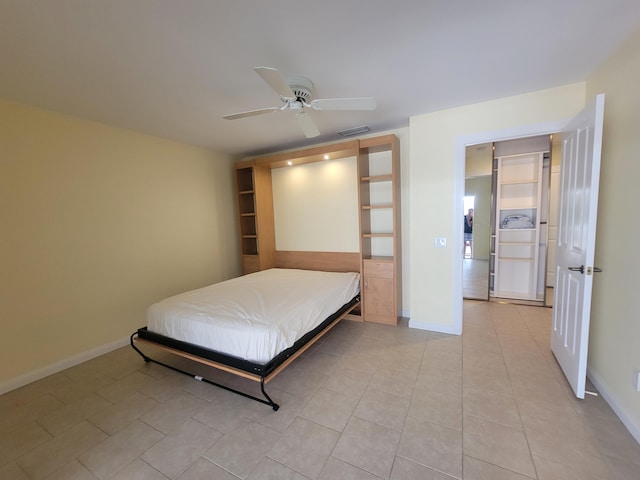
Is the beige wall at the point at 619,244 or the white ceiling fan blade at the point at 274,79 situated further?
the beige wall at the point at 619,244

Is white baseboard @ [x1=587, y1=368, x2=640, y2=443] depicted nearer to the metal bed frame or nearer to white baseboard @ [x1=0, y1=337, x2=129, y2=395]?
the metal bed frame

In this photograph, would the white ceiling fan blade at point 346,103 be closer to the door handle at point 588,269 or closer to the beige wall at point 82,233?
the door handle at point 588,269

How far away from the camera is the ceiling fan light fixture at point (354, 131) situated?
333 cm

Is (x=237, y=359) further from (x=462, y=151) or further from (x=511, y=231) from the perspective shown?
(x=511, y=231)

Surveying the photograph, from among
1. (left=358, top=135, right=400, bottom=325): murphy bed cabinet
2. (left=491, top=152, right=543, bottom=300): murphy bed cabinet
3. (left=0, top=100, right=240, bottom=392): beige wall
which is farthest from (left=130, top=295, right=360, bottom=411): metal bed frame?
(left=491, top=152, right=543, bottom=300): murphy bed cabinet

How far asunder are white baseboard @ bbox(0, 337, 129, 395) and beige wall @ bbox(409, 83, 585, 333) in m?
3.60

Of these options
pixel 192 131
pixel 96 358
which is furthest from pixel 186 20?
pixel 96 358

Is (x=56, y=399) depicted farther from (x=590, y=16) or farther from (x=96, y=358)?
(x=590, y=16)

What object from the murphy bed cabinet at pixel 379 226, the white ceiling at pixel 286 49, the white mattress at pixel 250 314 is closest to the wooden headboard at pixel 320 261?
the murphy bed cabinet at pixel 379 226

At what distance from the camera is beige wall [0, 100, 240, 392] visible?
2320 millimetres

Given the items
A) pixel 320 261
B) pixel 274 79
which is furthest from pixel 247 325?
pixel 320 261

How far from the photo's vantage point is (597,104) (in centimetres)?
169

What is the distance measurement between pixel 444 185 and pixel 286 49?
2.14 meters

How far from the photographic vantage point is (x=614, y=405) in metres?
1.79
